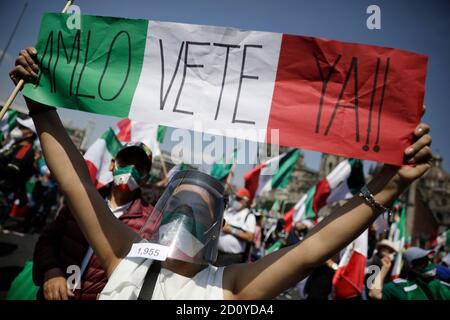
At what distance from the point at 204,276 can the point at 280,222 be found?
472 inches

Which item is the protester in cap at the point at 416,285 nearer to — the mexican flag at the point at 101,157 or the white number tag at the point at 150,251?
the white number tag at the point at 150,251

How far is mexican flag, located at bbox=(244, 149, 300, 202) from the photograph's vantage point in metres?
7.04

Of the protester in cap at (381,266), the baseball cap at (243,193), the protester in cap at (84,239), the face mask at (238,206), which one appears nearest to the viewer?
the protester in cap at (84,239)

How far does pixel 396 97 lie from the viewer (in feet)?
4.79

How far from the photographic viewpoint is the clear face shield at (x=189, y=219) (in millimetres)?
1401

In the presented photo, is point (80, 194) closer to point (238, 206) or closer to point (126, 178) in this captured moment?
point (126, 178)

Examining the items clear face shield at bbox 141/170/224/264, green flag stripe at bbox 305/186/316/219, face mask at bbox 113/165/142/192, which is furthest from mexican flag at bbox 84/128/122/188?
green flag stripe at bbox 305/186/316/219

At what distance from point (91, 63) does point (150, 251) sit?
1273mm

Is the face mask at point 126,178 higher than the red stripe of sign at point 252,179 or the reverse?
the reverse

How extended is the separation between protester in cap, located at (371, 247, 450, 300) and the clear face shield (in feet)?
9.92

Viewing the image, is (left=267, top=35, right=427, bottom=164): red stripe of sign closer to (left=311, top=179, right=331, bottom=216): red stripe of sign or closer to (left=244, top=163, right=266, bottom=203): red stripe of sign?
(left=311, top=179, right=331, bottom=216): red stripe of sign

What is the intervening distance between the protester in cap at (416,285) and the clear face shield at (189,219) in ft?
9.92

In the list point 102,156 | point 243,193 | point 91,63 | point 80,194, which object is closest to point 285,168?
point 243,193

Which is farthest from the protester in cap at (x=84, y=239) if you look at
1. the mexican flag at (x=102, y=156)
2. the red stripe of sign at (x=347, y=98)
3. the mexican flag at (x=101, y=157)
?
the mexican flag at (x=101, y=157)
